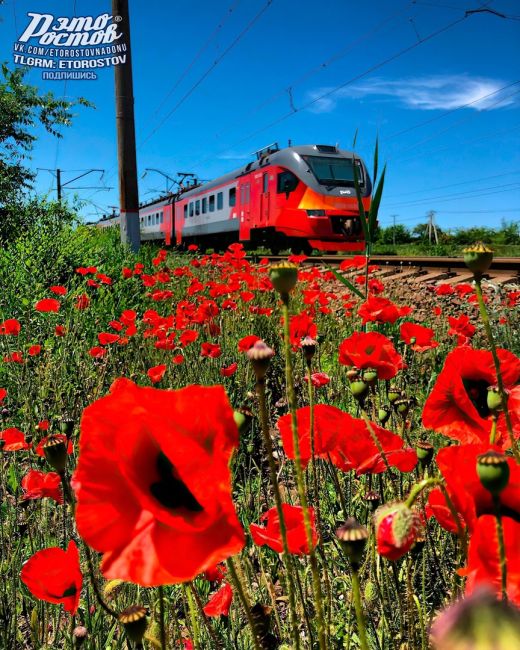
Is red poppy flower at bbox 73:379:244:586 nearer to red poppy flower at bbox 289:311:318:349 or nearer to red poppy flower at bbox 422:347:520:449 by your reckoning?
red poppy flower at bbox 422:347:520:449

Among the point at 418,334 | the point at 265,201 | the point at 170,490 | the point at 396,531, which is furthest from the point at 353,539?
the point at 265,201

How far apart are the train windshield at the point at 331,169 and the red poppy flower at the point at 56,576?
38.9ft

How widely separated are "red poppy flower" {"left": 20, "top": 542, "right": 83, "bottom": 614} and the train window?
11.9 metres

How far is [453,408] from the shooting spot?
81 cm

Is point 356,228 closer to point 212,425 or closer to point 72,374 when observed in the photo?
point 72,374

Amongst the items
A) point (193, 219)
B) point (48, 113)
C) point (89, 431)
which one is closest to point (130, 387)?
point (89, 431)

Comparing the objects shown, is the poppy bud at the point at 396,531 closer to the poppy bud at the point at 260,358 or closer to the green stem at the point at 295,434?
the green stem at the point at 295,434

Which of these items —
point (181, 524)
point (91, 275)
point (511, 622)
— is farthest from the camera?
point (91, 275)

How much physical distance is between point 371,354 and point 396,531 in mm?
804

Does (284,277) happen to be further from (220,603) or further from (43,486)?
(43,486)

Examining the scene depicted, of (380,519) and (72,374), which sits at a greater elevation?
(380,519)

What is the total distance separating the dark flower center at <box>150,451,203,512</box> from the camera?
21.4 inches

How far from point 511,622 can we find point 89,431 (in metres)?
0.41

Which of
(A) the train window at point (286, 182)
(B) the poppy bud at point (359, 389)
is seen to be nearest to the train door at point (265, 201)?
(A) the train window at point (286, 182)
